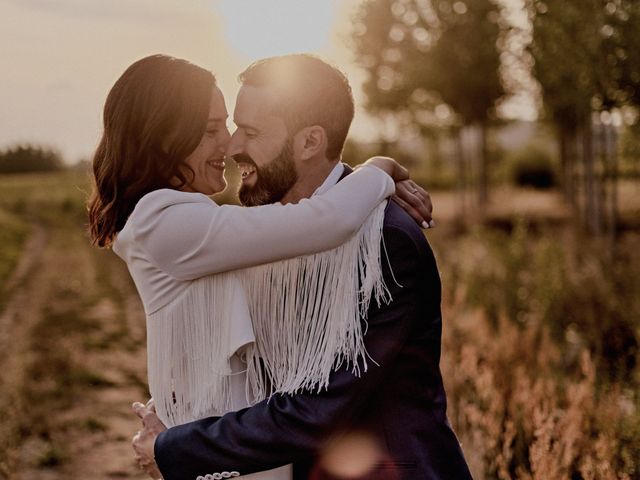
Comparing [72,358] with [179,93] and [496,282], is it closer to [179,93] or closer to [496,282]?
[496,282]

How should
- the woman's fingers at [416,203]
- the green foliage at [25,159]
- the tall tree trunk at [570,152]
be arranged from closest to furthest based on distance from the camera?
the woman's fingers at [416,203], the green foliage at [25,159], the tall tree trunk at [570,152]

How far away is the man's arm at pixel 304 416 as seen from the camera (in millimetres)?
2137

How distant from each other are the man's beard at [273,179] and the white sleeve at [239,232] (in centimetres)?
30

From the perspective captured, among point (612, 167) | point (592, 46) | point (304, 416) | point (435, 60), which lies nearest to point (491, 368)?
point (304, 416)

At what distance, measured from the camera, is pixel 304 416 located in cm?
213

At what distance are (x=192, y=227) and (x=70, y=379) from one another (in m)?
6.17

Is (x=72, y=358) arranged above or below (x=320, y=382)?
below

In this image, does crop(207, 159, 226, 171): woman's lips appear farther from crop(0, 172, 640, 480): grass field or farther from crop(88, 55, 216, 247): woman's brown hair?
crop(0, 172, 640, 480): grass field

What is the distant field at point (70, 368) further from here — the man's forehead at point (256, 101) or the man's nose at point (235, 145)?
the man's forehead at point (256, 101)

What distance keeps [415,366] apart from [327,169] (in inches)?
28.4

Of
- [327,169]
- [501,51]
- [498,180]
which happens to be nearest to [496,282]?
[327,169]

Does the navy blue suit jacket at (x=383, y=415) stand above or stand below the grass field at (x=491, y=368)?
above

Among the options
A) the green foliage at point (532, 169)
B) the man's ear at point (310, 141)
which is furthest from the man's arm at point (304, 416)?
the green foliage at point (532, 169)

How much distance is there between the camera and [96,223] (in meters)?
2.62
